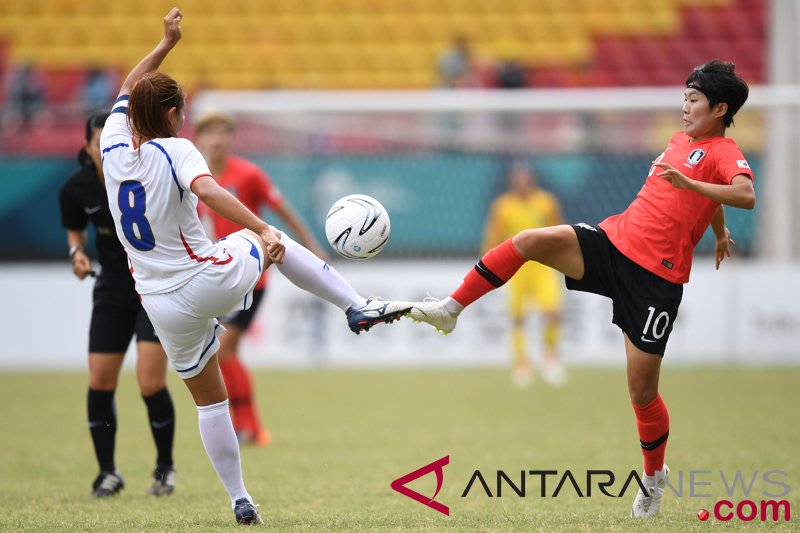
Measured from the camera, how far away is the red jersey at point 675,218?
5.45 m

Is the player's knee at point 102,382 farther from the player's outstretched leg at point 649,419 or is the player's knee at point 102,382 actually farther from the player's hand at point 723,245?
the player's hand at point 723,245

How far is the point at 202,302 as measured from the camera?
16.7 ft

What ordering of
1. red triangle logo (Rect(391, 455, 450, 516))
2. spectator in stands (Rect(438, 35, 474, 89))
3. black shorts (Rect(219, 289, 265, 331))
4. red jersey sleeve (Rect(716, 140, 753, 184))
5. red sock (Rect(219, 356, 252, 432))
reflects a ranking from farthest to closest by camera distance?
spectator in stands (Rect(438, 35, 474, 89))
red sock (Rect(219, 356, 252, 432))
black shorts (Rect(219, 289, 265, 331))
red triangle logo (Rect(391, 455, 450, 516))
red jersey sleeve (Rect(716, 140, 753, 184))

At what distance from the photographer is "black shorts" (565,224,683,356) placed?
17.9ft

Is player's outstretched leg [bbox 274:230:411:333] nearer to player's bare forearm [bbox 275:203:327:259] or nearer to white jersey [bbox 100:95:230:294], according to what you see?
white jersey [bbox 100:95:230:294]

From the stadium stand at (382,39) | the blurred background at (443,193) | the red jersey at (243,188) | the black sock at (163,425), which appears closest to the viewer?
the black sock at (163,425)

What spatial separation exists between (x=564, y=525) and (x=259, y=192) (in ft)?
14.4

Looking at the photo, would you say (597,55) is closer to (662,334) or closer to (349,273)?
(349,273)

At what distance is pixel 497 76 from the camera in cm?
1777

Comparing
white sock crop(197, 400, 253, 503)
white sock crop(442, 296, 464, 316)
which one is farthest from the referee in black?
white sock crop(442, 296, 464, 316)

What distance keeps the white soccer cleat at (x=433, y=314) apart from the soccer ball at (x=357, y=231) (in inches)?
14.4

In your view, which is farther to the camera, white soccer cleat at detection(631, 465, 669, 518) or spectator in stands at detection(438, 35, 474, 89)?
spectator in stands at detection(438, 35, 474, 89)

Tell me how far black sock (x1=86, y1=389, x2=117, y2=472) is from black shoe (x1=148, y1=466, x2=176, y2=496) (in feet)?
0.93

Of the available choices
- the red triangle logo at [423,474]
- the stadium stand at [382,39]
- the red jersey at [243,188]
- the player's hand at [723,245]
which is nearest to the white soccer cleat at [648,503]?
the red triangle logo at [423,474]
